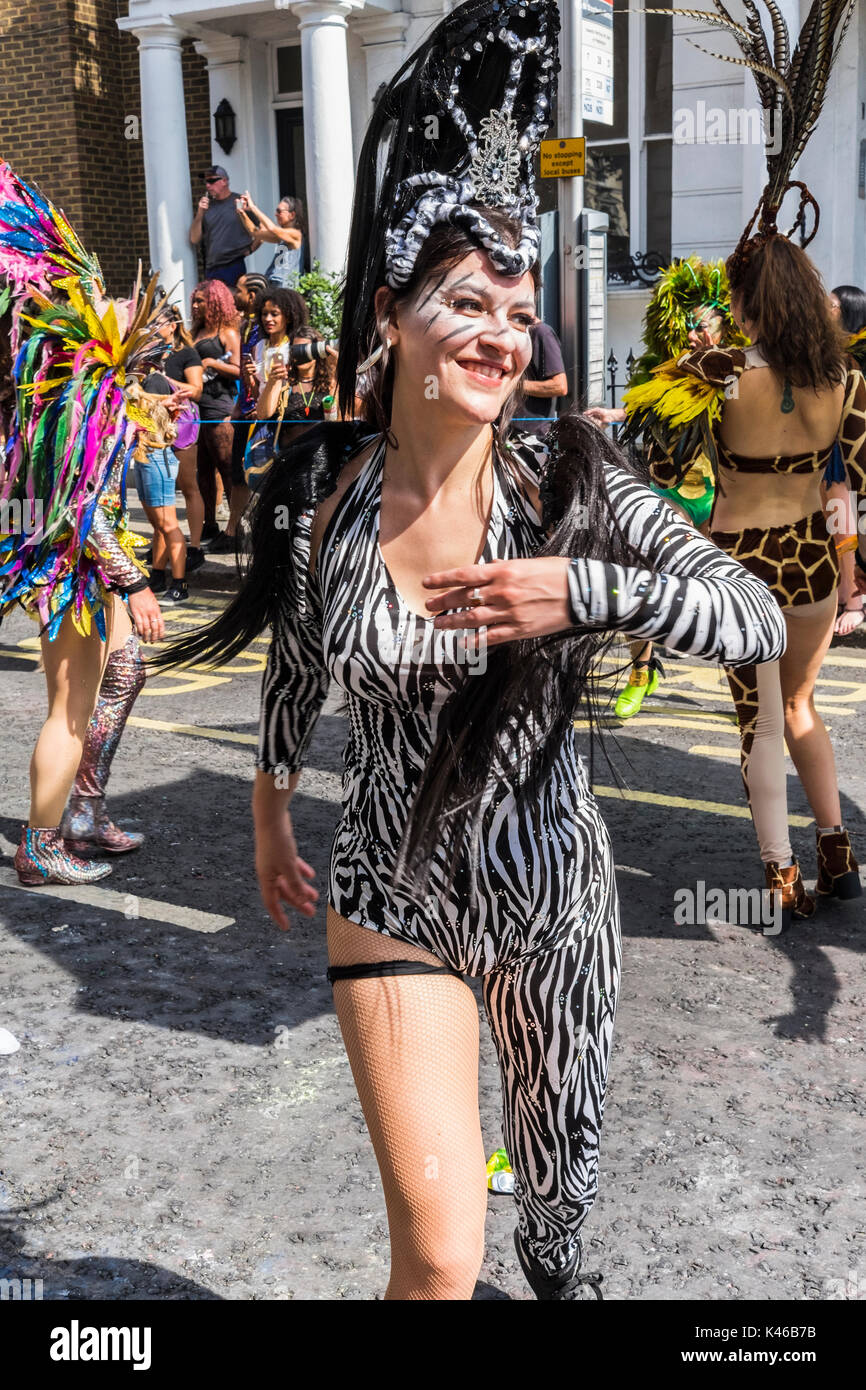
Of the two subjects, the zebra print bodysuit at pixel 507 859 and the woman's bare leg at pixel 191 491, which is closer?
the zebra print bodysuit at pixel 507 859

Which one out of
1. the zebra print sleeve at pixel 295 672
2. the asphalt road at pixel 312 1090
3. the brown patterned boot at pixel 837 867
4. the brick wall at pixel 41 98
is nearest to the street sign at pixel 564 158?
the asphalt road at pixel 312 1090

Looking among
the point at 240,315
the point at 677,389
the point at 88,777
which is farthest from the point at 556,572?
the point at 240,315

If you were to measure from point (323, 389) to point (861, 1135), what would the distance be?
7624mm

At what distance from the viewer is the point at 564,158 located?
1003cm

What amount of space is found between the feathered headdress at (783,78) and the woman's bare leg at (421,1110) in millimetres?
3199

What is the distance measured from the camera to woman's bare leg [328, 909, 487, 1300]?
82.9 inches

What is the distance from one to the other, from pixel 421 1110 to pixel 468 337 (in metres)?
1.19

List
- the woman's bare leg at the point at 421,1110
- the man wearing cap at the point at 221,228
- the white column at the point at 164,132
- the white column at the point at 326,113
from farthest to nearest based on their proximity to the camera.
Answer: the white column at the point at 164,132
the man wearing cap at the point at 221,228
the white column at the point at 326,113
the woman's bare leg at the point at 421,1110

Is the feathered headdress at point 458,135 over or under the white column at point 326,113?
under

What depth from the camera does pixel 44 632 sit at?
4.98 meters

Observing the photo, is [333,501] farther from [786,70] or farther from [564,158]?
Answer: [564,158]

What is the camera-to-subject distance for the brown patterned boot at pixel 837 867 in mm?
4844

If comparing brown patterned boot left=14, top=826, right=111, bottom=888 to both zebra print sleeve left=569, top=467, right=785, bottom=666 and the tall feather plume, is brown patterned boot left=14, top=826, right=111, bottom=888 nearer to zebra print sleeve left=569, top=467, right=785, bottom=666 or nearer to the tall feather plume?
the tall feather plume

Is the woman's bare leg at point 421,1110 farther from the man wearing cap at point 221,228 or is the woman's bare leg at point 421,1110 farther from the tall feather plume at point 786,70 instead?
the man wearing cap at point 221,228
